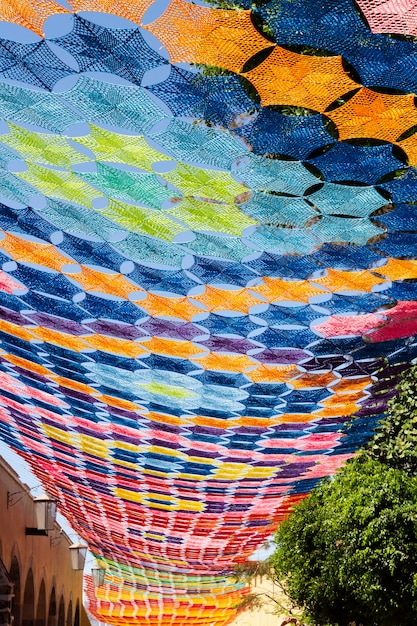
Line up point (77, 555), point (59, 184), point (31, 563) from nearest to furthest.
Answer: point (59, 184) < point (31, 563) < point (77, 555)

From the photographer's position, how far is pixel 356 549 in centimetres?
1118

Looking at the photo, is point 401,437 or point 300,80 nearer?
point 300,80

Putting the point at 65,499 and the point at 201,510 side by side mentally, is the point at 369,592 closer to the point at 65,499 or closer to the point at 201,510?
the point at 201,510

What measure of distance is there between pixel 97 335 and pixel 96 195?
284 cm

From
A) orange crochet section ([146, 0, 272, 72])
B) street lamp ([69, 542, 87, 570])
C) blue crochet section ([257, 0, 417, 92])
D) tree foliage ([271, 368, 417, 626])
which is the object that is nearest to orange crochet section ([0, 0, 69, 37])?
orange crochet section ([146, 0, 272, 72])

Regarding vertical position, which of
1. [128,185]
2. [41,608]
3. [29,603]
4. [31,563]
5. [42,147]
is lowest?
[41,608]

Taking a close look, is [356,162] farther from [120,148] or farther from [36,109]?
[36,109]

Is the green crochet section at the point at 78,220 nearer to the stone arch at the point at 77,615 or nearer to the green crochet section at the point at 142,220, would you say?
the green crochet section at the point at 142,220

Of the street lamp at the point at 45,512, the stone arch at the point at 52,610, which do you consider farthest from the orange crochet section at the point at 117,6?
the stone arch at the point at 52,610

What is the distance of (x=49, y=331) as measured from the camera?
829cm

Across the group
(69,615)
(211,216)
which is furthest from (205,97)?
(69,615)

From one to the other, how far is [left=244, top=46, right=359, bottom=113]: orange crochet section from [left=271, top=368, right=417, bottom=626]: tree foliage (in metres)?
6.57

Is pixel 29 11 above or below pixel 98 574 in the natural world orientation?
above

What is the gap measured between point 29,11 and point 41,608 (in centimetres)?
2065
